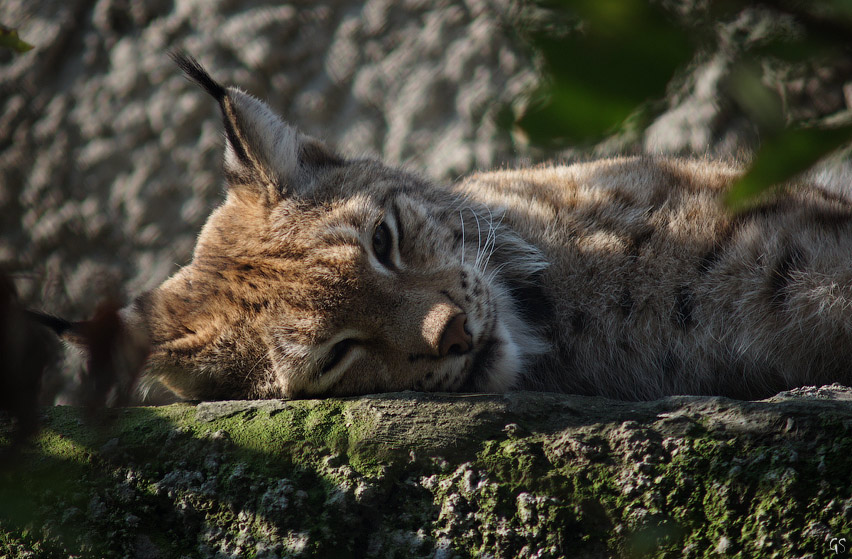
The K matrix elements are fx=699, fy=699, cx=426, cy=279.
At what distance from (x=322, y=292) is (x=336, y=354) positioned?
222 mm

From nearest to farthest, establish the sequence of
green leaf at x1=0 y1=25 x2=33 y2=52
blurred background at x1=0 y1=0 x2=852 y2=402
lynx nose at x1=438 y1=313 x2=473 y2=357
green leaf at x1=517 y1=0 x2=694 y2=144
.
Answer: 1. green leaf at x1=517 y1=0 x2=694 y2=144
2. green leaf at x1=0 y1=25 x2=33 y2=52
3. lynx nose at x1=438 y1=313 x2=473 y2=357
4. blurred background at x1=0 y1=0 x2=852 y2=402

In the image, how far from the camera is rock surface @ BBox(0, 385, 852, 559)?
1.51 metres

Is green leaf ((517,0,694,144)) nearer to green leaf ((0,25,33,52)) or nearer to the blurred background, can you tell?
green leaf ((0,25,33,52))

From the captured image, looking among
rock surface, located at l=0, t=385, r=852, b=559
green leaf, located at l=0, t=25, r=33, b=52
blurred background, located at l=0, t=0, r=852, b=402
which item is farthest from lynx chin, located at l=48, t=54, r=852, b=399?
blurred background, located at l=0, t=0, r=852, b=402

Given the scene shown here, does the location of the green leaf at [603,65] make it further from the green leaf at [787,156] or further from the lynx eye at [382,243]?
the lynx eye at [382,243]

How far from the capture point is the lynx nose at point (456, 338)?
2.36 metres

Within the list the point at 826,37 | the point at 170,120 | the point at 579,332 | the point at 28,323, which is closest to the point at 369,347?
the point at 579,332

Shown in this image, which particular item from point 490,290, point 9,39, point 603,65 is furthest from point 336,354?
point 603,65

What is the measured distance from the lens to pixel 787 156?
54 centimetres

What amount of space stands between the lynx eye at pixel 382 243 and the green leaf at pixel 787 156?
6.80 ft

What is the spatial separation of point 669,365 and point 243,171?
1.83m

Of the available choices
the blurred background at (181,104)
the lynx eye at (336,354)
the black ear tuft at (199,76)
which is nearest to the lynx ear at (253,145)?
the black ear tuft at (199,76)

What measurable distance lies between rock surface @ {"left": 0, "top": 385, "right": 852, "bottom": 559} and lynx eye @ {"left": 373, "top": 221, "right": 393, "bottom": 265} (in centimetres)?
71

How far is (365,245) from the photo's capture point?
2.55 metres
